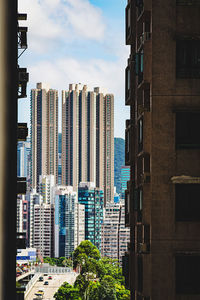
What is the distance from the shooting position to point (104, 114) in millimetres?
113000

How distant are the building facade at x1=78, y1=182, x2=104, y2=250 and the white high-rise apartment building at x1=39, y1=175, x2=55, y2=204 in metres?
19.1

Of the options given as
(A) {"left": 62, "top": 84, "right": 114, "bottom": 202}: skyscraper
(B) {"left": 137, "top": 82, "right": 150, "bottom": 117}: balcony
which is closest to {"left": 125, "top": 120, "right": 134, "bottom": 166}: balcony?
(B) {"left": 137, "top": 82, "right": 150, "bottom": 117}: balcony

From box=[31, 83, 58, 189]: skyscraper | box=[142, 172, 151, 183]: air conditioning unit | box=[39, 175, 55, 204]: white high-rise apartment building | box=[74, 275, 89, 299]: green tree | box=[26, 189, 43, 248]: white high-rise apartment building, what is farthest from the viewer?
box=[39, 175, 55, 204]: white high-rise apartment building

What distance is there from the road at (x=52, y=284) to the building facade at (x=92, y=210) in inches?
907

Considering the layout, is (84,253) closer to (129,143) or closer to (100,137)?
(129,143)

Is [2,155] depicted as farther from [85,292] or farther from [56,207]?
[56,207]

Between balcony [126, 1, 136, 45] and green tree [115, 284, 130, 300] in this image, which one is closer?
balcony [126, 1, 136, 45]

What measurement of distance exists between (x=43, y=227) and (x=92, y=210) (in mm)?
A: 9216

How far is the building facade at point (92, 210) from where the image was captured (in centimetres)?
9919

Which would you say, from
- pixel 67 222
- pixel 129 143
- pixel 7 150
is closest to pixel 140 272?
pixel 129 143

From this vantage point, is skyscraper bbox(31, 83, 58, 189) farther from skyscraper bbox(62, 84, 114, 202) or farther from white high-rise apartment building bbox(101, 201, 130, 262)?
white high-rise apartment building bbox(101, 201, 130, 262)

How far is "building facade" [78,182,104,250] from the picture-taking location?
99.2 m

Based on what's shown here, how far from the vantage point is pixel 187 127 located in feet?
28.2

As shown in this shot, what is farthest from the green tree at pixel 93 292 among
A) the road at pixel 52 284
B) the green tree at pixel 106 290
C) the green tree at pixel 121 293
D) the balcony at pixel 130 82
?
the balcony at pixel 130 82
